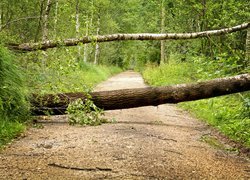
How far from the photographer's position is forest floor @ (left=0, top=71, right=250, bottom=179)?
14.3 feet

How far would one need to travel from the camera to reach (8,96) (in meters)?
6.28

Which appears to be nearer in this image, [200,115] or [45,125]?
[45,125]

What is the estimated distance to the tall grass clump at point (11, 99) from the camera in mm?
6097

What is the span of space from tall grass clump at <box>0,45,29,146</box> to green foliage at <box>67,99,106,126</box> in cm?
93

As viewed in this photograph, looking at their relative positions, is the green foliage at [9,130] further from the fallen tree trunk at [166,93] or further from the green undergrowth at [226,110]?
the green undergrowth at [226,110]

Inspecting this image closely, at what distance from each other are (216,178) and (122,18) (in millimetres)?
36660

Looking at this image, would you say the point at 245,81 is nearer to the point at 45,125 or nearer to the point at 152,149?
the point at 152,149

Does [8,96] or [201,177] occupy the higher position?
[8,96]

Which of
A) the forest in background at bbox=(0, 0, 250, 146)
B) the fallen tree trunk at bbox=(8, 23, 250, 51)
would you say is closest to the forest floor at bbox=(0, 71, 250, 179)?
the forest in background at bbox=(0, 0, 250, 146)

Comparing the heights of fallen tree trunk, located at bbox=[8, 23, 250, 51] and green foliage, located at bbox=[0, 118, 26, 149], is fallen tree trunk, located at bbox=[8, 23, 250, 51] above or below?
above

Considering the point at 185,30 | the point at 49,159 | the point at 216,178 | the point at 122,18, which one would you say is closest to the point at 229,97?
the point at 216,178

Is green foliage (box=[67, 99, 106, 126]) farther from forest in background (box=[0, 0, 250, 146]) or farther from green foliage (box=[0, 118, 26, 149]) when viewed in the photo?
green foliage (box=[0, 118, 26, 149])

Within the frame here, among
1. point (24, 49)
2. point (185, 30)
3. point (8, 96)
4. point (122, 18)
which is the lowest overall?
point (8, 96)

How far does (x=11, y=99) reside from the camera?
20.1 feet
